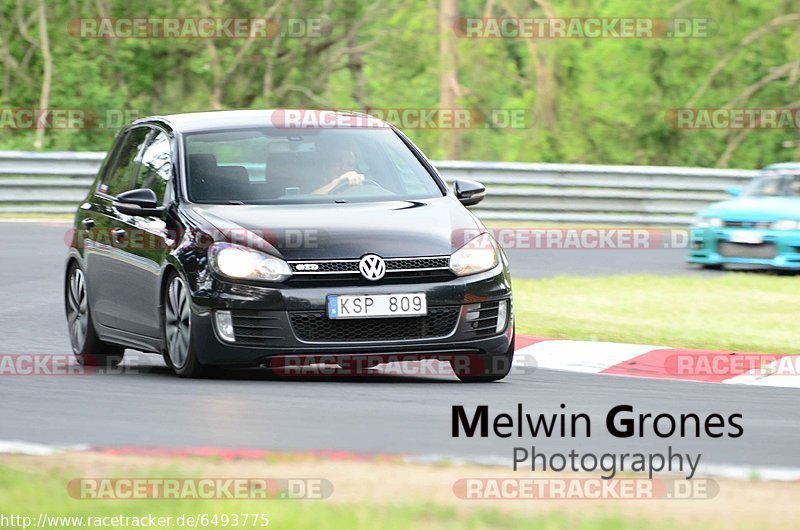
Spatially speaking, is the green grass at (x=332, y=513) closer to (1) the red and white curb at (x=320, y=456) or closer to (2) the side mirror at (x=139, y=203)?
(1) the red and white curb at (x=320, y=456)

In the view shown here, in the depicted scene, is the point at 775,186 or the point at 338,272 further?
the point at 775,186

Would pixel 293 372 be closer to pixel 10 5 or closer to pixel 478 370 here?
pixel 478 370

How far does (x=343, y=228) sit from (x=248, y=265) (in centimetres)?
57

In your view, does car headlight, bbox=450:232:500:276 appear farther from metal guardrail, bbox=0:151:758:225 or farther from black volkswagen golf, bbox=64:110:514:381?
metal guardrail, bbox=0:151:758:225

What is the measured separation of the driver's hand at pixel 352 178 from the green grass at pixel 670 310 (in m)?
2.77

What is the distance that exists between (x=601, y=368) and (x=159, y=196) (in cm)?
300

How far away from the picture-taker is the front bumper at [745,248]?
1925cm

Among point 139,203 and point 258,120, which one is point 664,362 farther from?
point 139,203

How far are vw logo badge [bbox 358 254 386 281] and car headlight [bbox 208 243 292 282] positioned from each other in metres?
0.38

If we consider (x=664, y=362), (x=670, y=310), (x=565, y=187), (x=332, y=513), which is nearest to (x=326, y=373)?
(x=664, y=362)

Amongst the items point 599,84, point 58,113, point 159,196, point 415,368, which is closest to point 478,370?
point 415,368

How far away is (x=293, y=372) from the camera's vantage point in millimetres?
10109

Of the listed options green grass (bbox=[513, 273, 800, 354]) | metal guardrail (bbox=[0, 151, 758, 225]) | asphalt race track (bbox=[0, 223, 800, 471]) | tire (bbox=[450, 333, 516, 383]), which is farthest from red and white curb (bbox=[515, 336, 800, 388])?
metal guardrail (bbox=[0, 151, 758, 225])

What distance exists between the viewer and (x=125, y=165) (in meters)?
11.0
